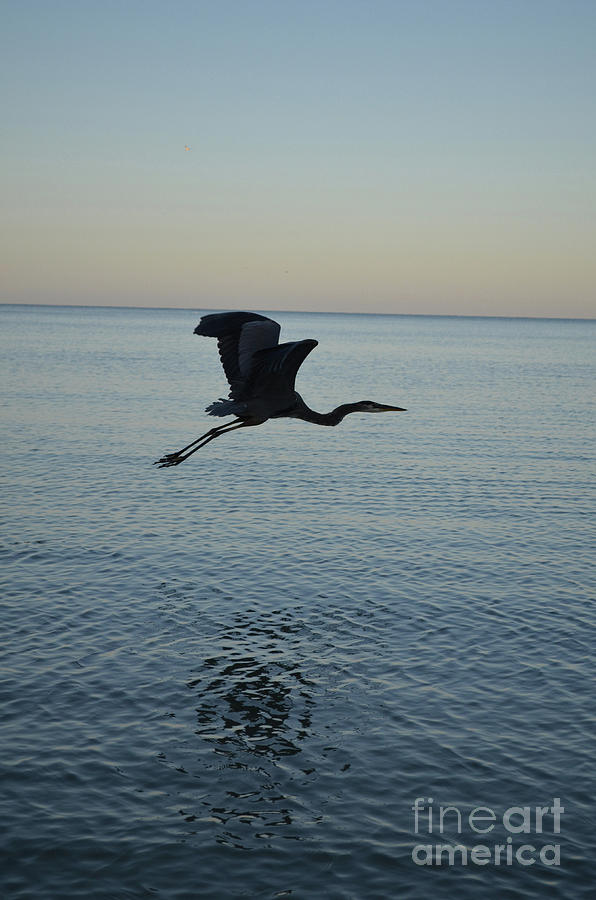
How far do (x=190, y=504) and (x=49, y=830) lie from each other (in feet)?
76.2

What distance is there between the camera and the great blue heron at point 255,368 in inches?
698

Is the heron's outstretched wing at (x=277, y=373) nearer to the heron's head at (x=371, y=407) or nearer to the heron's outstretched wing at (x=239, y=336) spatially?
the heron's outstretched wing at (x=239, y=336)

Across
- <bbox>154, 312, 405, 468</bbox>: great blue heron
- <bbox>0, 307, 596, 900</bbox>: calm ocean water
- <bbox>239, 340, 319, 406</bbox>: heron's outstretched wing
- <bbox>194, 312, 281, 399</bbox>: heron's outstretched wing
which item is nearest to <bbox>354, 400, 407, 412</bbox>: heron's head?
<bbox>154, 312, 405, 468</bbox>: great blue heron

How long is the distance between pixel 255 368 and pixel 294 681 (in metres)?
6.95

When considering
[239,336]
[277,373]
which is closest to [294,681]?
[277,373]

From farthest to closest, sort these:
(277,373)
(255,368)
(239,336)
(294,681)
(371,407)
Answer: (294,681), (371,407), (239,336), (255,368), (277,373)

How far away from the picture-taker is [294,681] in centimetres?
2053

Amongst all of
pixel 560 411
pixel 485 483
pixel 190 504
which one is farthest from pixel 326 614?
pixel 560 411

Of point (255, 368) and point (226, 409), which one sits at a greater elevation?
point (255, 368)

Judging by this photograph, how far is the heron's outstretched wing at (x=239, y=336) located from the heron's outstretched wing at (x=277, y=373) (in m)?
0.18

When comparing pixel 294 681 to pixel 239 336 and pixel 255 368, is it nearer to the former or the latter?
pixel 255 368

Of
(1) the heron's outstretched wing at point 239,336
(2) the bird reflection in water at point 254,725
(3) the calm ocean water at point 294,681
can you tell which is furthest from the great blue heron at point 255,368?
(3) the calm ocean water at point 294,681

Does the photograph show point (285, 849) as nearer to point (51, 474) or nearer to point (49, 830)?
point (49, 830)

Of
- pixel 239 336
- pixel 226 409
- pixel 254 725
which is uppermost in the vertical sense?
pixel 239 336
